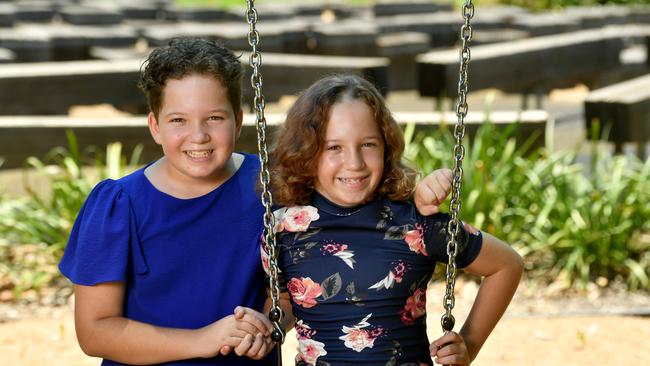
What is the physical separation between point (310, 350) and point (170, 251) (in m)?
0.45

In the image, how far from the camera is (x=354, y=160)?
2.65 meters

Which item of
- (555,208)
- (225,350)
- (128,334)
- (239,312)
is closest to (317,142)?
(239,312)

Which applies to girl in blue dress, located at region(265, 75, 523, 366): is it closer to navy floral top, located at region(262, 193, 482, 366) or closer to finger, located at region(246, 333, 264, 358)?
navy floral top, located at region(262, 193, 482, 366)

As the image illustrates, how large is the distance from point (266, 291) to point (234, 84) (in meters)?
0.57

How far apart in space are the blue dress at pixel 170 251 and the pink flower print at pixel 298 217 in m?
0.19

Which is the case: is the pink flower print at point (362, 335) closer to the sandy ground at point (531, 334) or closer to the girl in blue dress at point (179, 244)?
the girl in blue dress at point (179, 244)

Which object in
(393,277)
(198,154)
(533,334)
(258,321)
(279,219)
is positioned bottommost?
(533,334)

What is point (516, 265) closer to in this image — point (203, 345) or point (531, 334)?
point (203, 345)

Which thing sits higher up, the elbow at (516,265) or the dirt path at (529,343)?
the elbow at (516,265)

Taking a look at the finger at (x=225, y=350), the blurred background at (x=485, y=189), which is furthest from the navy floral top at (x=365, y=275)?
the blurred background at (x=485, y=189)

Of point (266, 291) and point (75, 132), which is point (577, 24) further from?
point (266, 291)

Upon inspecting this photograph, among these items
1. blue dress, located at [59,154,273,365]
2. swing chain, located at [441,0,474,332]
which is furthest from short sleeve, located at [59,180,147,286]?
swing chain, located at [441,0,474,332]

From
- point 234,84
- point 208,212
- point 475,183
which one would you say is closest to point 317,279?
point 208,212

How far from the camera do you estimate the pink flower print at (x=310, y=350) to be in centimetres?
272
